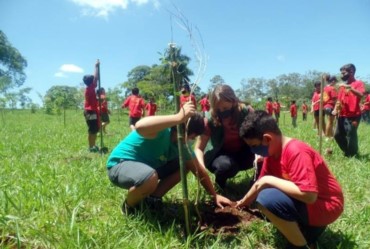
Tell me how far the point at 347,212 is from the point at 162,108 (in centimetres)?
207

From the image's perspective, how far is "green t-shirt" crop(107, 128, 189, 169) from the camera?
9.28ft

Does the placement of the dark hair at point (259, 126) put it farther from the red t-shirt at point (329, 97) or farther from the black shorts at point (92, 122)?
the red t-shirt at point (329, 97)

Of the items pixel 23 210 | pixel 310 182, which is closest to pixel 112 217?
pixel 23 210

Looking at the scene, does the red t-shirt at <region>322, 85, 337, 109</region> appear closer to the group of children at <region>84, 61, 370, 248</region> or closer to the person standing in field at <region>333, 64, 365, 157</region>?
the person standing in field at <region>333, 64, 365, 157</region>

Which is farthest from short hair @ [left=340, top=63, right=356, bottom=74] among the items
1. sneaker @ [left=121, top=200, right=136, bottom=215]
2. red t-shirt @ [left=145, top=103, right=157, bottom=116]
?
red t-shirt @ [left=145, top=103, right=157, bottom=116]

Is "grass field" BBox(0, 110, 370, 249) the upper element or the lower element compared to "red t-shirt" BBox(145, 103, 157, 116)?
lower

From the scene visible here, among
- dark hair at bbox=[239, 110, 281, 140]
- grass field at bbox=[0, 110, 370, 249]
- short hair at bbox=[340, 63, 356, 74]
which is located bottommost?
grass field at bbox=[0, 110, 370, 249]

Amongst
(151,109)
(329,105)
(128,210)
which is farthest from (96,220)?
(151,109)

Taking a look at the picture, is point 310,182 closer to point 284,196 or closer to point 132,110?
point 284,196

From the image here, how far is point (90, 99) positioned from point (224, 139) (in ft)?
13.8

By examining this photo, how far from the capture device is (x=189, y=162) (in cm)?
306

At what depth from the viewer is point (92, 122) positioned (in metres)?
7.02

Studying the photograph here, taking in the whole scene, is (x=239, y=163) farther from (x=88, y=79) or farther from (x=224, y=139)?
(x=88, y=79)

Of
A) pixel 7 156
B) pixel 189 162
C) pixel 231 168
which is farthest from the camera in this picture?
pixel 7 156
